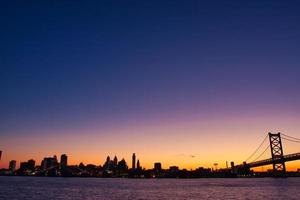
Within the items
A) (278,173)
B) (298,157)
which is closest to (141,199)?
(298,157)

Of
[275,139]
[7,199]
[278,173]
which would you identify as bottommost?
[7,199]

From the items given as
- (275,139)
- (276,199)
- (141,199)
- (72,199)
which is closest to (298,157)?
(275,139)

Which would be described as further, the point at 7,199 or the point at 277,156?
the point at 277,156

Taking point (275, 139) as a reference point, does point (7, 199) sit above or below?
below

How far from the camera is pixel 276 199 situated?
4966 centimetres

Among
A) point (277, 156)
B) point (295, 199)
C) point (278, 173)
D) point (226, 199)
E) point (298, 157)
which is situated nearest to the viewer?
point (295, 199)

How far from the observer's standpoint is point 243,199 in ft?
166

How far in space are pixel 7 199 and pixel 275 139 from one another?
10132 cm

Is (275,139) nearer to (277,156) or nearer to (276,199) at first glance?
(277,156)

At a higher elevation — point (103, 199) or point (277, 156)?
point (277, 156)

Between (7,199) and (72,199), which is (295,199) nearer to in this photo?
(72,199)

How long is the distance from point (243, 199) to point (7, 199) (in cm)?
3509

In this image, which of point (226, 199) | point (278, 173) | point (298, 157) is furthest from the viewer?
point (278, 173)

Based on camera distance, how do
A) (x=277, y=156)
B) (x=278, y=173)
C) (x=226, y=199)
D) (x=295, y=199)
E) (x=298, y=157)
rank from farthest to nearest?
(x=278, y=173) → (x=277, y=156) → (x=298, y=157) → (x=226, y=199) → (x=295, y=199)
